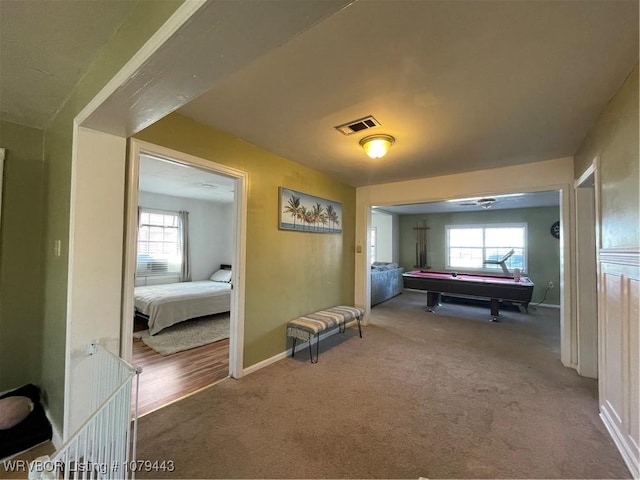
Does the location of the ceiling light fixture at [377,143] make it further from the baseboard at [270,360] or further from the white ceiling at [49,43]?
the baseboard at [270,360]

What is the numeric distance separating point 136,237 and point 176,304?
8.42ft

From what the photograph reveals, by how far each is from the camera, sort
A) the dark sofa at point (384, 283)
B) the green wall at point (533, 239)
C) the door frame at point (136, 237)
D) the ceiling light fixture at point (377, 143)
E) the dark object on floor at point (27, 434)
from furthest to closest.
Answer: the green wall at point (533, 239)
the dark sofa at point (384, 283)
the ceiling light fixture at point (377, 143)
the door frame at point (136, 237)
the dark object on floor at point (27, 434)

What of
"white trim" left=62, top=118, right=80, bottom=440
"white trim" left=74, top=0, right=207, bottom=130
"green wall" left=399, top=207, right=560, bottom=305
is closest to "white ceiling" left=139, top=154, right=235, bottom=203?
"white trim" left=62, top=118, right=80, bottom=440

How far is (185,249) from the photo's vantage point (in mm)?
6086

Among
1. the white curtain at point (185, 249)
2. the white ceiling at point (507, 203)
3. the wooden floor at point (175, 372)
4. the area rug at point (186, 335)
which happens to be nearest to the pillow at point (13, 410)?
the wooden floor at point (175, 372)

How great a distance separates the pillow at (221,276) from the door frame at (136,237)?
345 centimetres

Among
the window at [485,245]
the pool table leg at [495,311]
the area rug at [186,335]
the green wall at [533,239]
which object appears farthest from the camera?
the window at [485,245]

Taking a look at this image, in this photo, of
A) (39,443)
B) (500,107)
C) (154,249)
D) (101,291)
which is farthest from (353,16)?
(154,249)

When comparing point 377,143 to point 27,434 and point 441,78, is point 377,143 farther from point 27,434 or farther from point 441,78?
point 27,434

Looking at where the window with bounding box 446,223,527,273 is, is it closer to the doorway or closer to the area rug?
the doorway

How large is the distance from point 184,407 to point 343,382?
137 centimetres

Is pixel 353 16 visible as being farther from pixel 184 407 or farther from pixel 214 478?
pixel 184 407

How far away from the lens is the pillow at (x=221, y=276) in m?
5.98

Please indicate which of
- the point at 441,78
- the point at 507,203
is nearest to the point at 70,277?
the point at 441,78
